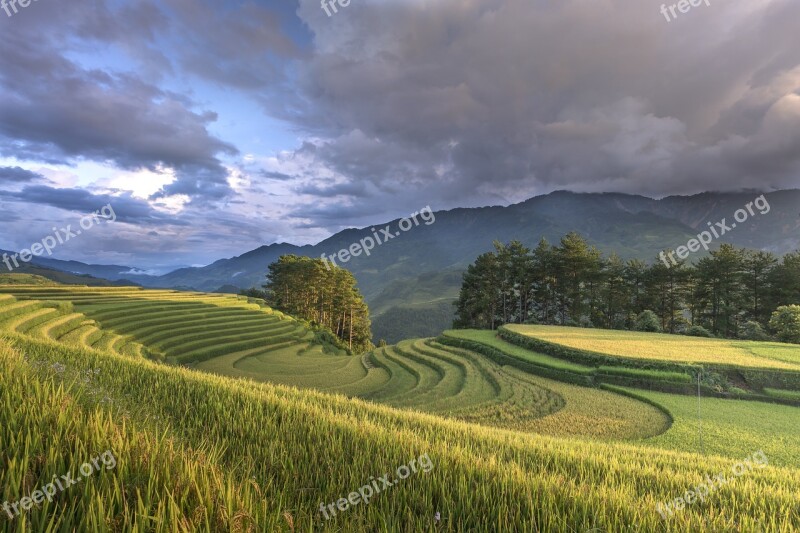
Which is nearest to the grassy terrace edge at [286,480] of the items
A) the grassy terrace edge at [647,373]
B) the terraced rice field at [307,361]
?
the terraced rice field at [307,361]

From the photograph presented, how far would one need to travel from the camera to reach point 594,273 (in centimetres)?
4575

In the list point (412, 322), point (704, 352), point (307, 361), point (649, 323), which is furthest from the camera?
point (412, 322)

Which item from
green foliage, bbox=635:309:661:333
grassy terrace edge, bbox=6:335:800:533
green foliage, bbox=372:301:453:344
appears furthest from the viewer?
green foliage, bbox=372:301:453:344

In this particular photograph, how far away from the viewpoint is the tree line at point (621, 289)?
39.1 meters

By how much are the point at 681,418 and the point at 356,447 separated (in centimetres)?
1533

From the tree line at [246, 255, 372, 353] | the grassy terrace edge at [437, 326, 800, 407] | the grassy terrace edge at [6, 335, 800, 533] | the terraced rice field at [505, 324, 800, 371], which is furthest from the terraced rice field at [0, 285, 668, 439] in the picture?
the tree line at [246, 255, 372, 353]

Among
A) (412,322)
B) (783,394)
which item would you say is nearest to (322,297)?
(783,394)

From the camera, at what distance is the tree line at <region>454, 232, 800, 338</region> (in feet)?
128

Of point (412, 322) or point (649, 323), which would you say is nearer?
point (649, 323)

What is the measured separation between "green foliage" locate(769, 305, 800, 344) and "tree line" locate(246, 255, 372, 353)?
44958 mm

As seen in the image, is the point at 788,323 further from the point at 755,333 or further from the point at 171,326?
the point at 171,326

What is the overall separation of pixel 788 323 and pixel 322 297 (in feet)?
170

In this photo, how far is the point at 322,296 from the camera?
55281mm

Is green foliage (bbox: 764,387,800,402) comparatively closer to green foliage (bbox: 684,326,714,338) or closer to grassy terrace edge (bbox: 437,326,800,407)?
grassy terrace edge (bbox: 437,326,800,407)
